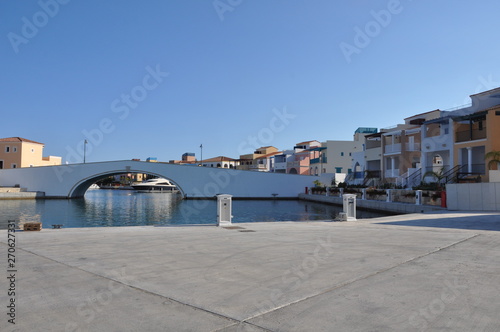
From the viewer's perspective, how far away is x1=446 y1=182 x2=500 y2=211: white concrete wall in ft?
58.9

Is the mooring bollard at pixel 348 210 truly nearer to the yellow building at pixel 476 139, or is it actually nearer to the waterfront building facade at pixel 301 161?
the yellow building at pixel 476 139

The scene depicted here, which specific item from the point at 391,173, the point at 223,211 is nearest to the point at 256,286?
the point at 223,211

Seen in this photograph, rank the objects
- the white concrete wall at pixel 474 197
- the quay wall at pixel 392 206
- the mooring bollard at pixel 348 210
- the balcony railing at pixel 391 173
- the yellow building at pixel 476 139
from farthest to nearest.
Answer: the balcony railing at pixel 391 173, the yellow building at pixel 476 139, the quay wall at pixel 392 206, the white concrete wall at pixel 474 197, the mooring bollard at pixel 348 210

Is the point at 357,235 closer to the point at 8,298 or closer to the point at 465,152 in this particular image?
the point at 8,298

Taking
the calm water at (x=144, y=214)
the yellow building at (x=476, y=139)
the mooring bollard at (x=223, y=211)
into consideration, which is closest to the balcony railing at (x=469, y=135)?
the yellow building at (x=476, y=139)

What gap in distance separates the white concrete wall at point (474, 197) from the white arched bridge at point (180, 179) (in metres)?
37.0

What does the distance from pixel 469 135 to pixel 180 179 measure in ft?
130

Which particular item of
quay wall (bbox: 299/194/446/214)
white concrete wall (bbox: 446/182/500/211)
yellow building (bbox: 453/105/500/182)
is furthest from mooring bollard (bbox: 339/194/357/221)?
yellow building (bbox: 453/105/500/182)

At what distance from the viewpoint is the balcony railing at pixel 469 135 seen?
2642cm

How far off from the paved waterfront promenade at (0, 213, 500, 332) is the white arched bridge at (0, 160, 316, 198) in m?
48.0

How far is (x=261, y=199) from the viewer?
56062mm

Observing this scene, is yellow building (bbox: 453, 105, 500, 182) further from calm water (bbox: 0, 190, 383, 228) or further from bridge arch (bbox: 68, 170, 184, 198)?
bridge arch (bbox: 68, 170, 184, 198)

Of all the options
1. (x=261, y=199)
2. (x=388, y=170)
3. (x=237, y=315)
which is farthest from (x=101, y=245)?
(x=261, y=199)

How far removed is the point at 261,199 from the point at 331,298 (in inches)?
2040
